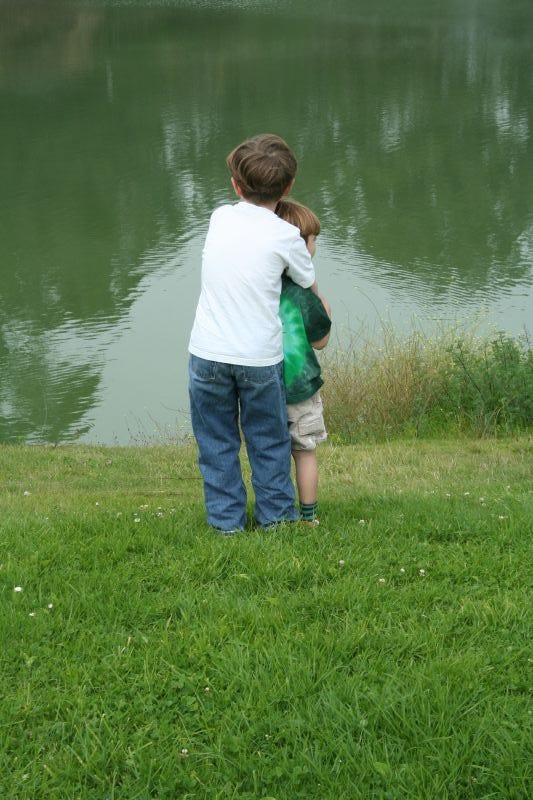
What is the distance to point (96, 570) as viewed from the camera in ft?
12.2

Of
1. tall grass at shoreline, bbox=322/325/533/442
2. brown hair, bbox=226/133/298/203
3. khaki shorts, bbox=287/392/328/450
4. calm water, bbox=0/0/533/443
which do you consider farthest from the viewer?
calm water, bbox=0/0/533/443

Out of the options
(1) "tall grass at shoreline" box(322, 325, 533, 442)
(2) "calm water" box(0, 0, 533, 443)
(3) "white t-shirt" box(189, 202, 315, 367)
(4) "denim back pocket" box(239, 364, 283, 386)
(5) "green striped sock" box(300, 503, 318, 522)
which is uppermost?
(3) "white t-shirt" box(189, 202, 315, 367)

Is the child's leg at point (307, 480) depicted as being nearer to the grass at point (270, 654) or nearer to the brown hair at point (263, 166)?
the grass at point (270, 654)

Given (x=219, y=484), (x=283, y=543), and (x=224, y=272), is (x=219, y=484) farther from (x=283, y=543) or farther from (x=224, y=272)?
(x=224, y=272)

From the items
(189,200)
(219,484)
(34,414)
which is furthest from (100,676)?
(189,200)

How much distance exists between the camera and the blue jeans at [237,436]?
4.08 meters

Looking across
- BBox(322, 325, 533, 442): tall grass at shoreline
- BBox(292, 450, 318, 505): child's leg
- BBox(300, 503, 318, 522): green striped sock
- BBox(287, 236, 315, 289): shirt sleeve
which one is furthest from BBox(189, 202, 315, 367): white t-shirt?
BBox(322, 325, 533, 442): tall grass at shoreline

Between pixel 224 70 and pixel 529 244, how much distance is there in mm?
20028

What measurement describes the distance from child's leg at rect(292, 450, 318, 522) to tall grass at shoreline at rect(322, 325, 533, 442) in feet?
16.2

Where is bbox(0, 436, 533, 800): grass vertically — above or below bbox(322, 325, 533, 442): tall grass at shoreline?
above

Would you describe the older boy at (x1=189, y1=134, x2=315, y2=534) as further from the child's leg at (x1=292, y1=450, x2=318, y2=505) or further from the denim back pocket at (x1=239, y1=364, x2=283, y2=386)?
the child's leg at (x1=292, y1=450, x2=318, y2=505)

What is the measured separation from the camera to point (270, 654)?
307 cm

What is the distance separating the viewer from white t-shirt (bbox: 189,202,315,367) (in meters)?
3.99

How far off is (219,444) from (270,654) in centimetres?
132
